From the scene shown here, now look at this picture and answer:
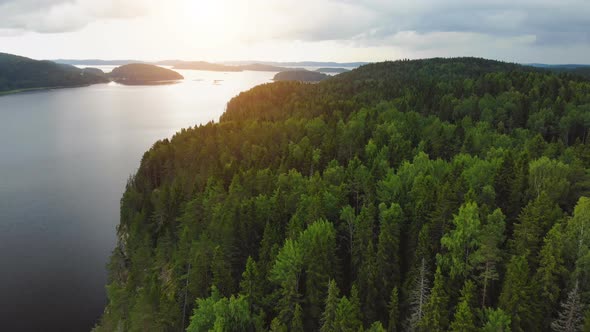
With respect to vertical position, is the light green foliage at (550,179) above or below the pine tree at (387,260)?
above

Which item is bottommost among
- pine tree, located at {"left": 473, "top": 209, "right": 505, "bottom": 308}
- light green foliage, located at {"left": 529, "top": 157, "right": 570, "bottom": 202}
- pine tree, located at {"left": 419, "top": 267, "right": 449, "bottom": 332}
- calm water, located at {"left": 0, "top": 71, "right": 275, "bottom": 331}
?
calm water, located at {"left": 0, "top": 71, "right": 275, "bottom": 331}

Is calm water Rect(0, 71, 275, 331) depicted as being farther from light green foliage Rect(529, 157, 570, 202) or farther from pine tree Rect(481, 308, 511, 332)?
light green foliage Rect(529, 157, 570, 202)

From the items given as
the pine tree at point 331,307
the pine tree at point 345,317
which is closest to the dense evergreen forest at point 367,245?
the pine tree at point 345,317

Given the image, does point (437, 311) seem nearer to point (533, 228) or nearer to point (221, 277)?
point (533, 228)

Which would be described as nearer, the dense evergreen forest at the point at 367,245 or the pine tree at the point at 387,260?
the dense evergreen forest at the point at 367,245

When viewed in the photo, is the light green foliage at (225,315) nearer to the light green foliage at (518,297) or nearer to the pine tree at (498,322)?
the pine tree at (498,322)

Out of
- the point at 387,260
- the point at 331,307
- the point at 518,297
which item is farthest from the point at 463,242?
the point at 331,307

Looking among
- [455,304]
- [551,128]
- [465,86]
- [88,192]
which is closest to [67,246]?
[88,192]

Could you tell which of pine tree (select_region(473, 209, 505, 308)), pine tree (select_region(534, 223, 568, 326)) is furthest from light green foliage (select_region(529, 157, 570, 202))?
pine tree (select_region(534, 223, 568, 326))
